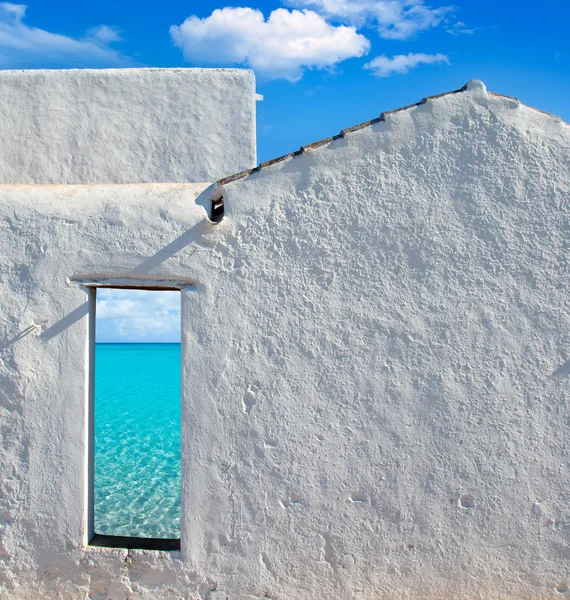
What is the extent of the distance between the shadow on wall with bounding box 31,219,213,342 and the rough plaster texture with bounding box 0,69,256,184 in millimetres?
1054

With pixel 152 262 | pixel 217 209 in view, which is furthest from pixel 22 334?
pixel 217 209

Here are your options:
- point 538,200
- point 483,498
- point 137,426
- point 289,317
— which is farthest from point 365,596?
point 137,426

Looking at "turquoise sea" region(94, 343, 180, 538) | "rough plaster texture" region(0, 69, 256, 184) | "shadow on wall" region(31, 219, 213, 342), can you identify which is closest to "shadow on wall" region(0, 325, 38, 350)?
"shadow on wall" region(31, 219, 213, 342)

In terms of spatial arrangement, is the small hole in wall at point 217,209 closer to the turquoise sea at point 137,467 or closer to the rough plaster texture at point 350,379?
the rough plaster texture at point 350,379

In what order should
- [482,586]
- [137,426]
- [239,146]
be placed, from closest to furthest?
[482,586], [239,146], [137,426]

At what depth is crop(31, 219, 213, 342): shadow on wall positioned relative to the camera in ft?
14.8

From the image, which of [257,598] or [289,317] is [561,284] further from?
[257,598]

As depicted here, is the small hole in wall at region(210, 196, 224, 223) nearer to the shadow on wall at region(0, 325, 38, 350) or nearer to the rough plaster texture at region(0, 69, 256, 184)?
the rough plaster texture at region(0, 69, 256, 184)

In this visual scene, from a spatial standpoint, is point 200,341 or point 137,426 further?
point 137,426

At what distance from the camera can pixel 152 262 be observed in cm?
452

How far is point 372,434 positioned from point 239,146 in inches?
117

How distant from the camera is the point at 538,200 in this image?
4430 mm

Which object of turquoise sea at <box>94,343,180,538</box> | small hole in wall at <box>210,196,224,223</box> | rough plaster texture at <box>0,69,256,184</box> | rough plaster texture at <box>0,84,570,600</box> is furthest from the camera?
turquoise sea at <box>94,343,180,538</box>

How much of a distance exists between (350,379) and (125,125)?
129 inches
